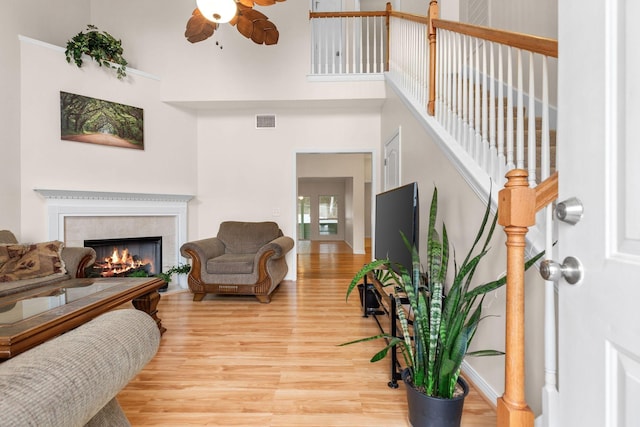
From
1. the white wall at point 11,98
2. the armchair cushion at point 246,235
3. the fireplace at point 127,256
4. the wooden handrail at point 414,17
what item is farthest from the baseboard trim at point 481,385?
the white wall at point 11,98

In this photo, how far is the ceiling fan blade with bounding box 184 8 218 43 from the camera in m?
2.30

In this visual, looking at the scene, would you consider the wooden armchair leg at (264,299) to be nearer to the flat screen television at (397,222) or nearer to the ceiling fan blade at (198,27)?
the flat screen television at (397,222)

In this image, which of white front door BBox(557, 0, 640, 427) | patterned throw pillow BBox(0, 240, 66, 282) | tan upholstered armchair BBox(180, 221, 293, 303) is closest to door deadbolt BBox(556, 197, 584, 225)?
white front door BBox(557, 0, 640, 427)

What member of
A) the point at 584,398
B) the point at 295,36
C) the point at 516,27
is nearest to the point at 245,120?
the point at 295,36

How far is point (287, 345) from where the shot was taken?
2.21 m

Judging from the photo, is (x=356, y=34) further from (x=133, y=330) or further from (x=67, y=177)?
(x=133, y=330)

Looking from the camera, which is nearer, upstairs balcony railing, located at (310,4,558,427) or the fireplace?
upstairs balcony railing, located at (310,4,558,427)

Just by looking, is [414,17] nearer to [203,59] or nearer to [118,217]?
[203,59]

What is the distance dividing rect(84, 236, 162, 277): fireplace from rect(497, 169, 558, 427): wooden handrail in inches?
140

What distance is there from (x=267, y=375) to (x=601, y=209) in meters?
1.83

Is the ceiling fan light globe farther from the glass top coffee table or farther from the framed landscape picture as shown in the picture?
the framed landscape picture

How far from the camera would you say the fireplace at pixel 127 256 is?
3.42m

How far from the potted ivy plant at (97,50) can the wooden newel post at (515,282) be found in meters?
4.15

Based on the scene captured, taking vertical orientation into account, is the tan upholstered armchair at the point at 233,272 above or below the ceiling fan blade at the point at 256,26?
below
